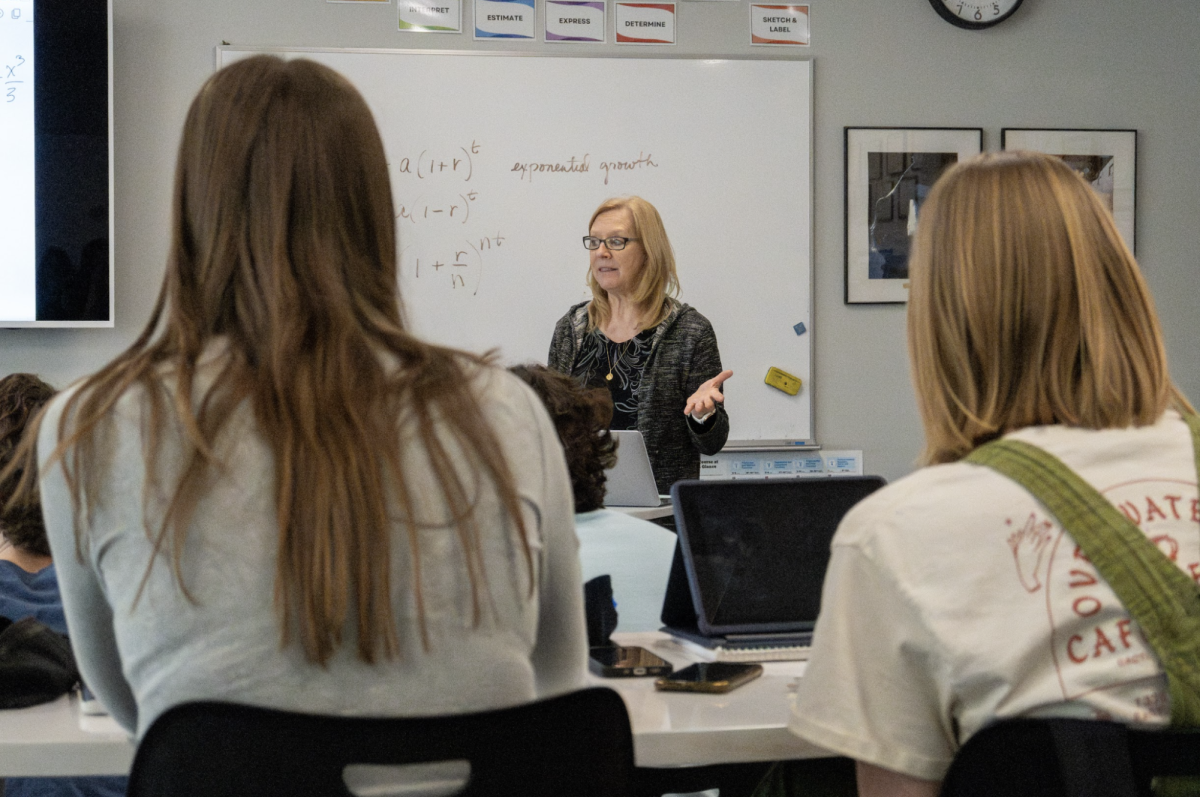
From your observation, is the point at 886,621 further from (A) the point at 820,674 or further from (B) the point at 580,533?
(B) the point at 580,533

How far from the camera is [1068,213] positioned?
0.93 meters

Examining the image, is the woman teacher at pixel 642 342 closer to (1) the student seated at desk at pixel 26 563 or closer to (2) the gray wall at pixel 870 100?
(2) the gray wall at pixel 870 100

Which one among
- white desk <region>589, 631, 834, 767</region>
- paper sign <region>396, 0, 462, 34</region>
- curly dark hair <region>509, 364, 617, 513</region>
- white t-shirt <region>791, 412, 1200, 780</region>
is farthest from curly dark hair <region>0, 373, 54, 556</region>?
paper sign <region>396, 0, 462, 34</region>

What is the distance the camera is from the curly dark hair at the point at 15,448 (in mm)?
1596

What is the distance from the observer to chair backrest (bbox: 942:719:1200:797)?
727mm

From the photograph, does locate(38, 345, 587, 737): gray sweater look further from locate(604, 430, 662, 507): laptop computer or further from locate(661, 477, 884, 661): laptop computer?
locate(604, 430, 662, 507): laptop computer

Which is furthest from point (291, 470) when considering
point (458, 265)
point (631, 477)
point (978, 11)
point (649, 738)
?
point (978, 11)

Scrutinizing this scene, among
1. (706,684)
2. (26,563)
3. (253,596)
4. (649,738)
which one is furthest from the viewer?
(26,563)

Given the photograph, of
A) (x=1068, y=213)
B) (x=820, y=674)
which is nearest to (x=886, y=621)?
(x=820, y=674)

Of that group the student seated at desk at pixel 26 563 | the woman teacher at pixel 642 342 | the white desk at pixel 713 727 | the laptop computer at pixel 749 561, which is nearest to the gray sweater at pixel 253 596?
the white desk at pixel 713 727

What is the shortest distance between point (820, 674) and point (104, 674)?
0.62 meters

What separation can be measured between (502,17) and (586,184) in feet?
2.11

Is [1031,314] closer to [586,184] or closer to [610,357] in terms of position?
[610,357]

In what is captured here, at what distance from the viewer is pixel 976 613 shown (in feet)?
2.72
